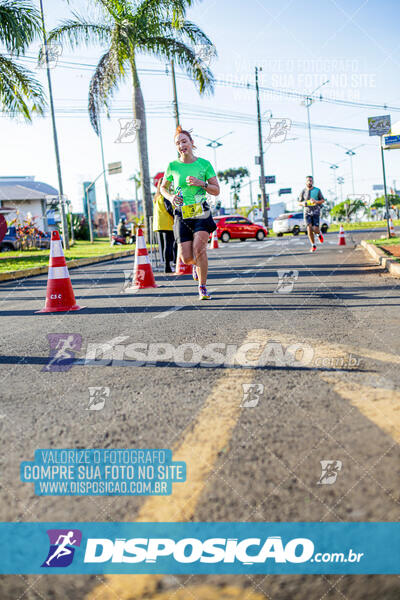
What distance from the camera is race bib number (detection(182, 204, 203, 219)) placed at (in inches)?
280

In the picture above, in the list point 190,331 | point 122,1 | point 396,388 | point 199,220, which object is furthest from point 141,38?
point 396,388

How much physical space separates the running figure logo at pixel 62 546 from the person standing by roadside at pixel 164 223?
8.74 metres

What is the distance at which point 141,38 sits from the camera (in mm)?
23531

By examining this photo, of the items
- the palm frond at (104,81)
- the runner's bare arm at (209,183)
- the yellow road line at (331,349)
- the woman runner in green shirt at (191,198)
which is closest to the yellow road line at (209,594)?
the yellow road line at (331,349)

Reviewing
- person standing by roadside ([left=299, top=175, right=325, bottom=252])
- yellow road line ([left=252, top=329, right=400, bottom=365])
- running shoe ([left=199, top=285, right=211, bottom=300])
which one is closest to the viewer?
yellow road line ([left=252, top=329, right=400, bottom=365])

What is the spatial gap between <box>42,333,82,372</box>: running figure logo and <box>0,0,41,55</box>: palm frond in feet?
47.6

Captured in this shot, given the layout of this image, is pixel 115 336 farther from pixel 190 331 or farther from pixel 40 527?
pixel 40 527

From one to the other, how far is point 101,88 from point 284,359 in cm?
2229

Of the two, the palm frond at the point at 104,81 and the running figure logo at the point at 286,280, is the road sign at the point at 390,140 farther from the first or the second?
the palm frond at the point at 104,81

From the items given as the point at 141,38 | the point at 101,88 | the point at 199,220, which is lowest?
the point at 199,220

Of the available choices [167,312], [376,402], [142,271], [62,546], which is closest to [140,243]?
[142,271]

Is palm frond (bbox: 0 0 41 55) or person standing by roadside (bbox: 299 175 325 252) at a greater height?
palm frond (bbox: 0 0 41 55)

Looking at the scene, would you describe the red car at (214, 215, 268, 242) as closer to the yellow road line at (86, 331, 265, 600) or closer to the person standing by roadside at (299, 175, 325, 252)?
the person standing by roadside at (299, 175, 325, 252)

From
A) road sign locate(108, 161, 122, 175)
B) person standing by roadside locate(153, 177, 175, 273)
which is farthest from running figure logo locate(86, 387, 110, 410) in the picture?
road sign locate(108, 161, 122, 175)
